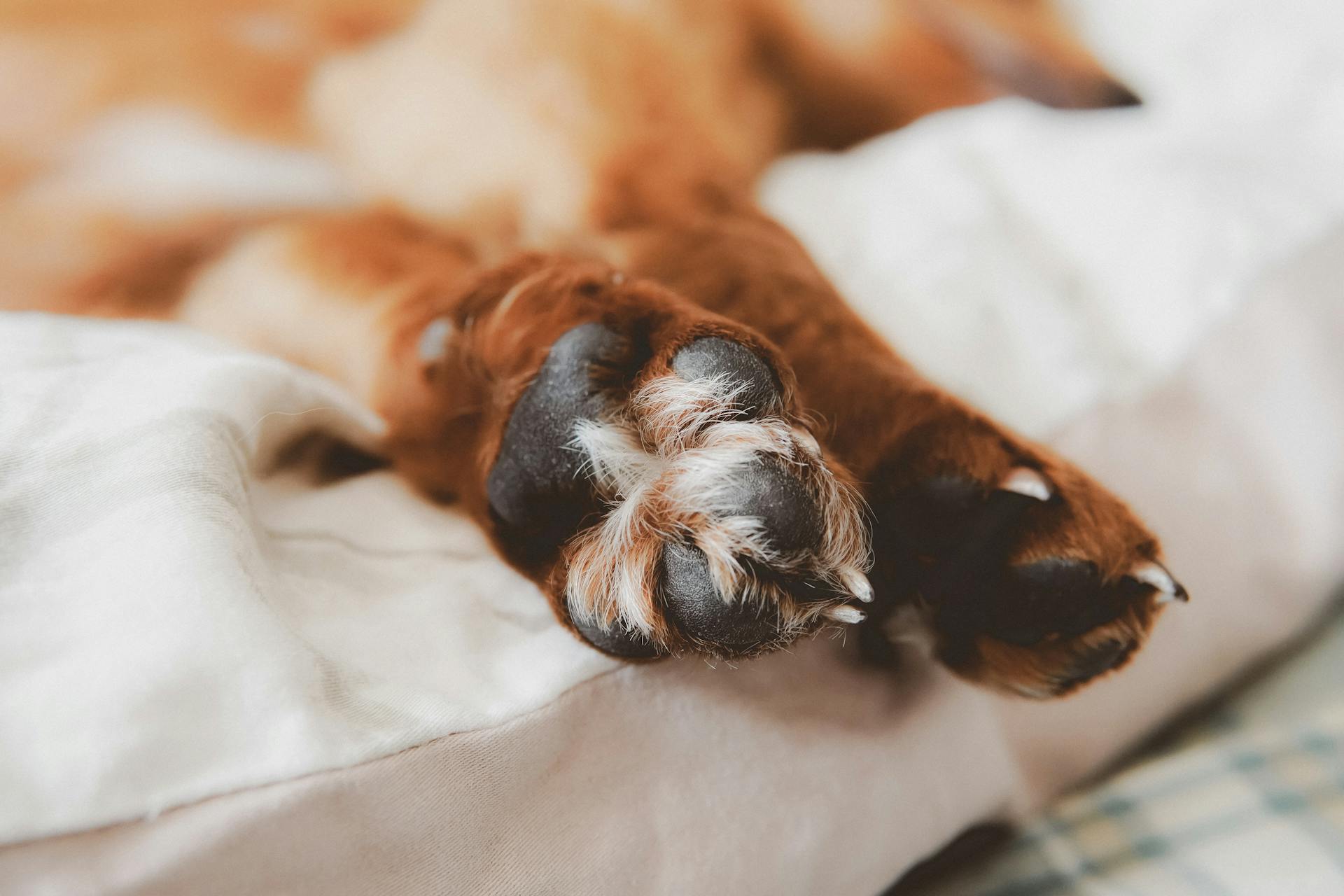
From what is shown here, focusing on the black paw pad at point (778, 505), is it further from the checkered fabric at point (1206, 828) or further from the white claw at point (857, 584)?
the checkered fabric at point (1206, 828)

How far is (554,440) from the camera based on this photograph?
43 cm

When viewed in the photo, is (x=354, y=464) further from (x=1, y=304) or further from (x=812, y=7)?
(x=812, y=7)

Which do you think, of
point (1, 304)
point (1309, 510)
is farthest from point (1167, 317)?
point (1, 304)

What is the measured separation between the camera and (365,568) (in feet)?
1.73

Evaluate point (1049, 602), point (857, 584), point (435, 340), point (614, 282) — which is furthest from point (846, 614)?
point (435, 340)

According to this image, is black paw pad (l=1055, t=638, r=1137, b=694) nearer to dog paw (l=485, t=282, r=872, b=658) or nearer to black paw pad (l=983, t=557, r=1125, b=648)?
black paw pad (l=983, t=557, r=1125, b=648)

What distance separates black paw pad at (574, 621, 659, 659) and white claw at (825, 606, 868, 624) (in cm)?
8

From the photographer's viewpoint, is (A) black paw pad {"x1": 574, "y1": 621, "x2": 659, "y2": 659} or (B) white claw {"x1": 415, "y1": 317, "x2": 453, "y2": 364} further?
(B) white claw {"x1": 415, "y1": 317, "x2": 453, "y2": 364}

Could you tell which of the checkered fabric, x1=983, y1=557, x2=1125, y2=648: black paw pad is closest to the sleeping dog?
x1=983, y1=557, x2=1125, y2=648: black paw pad

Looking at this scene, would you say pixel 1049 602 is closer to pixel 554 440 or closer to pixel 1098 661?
pixel 1098 661

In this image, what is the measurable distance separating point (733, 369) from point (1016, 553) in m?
0.18

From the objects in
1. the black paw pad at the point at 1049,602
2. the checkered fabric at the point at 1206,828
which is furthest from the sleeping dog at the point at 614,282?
the checkered fabric at the point at 1206,828

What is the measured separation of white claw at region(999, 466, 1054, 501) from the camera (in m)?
0.46

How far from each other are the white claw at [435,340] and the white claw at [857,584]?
0.31 m
